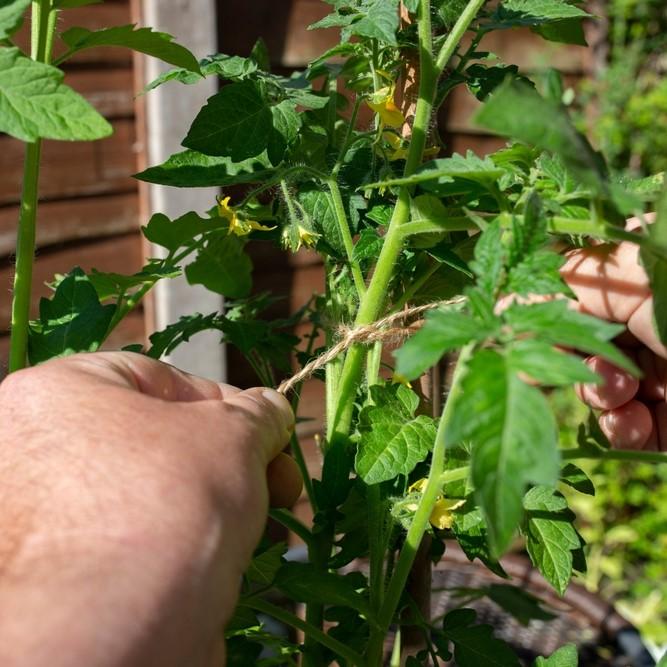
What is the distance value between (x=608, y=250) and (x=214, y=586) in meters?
0.44

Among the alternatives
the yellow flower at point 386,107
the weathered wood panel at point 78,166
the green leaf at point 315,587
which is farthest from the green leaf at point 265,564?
the weathered wood panel at point 78,166

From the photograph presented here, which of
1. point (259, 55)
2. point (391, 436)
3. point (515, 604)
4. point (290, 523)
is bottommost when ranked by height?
point (515, 604)

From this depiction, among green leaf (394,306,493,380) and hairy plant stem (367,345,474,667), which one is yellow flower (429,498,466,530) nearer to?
hairy plant stem (367,345,474,667)

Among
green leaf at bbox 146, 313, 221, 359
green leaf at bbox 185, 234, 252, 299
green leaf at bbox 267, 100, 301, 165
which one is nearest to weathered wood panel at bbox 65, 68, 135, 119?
green leaf at bbox 185, 234, 252, 299

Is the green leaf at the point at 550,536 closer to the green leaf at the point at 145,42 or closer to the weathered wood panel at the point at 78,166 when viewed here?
the green leaf at the point at 145,42

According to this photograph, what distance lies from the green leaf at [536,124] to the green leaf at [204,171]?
42cm

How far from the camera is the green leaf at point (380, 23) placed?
78 centimetres

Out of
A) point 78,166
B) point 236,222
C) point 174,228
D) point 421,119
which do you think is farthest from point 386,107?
point 78,166

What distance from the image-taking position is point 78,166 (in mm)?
2090

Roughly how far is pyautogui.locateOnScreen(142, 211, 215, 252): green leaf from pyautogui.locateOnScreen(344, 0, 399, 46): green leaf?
31 cm

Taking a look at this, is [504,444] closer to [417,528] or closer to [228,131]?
[417,528]

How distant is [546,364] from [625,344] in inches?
20.0

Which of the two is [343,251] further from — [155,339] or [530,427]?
[530,427]

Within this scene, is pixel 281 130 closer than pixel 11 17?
No
